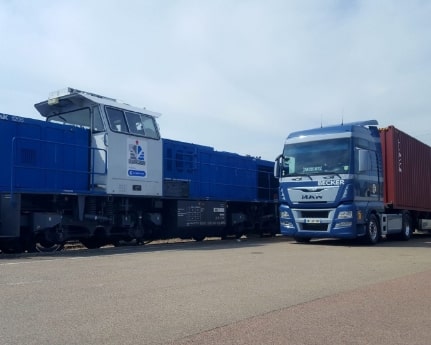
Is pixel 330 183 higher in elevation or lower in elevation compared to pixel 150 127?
lower

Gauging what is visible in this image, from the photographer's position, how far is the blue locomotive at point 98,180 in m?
12.4

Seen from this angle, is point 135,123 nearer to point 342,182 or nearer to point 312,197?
point 312,197

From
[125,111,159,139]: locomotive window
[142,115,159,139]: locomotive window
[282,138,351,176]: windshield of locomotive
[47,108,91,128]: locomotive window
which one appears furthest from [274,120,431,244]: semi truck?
[47,108,91,128]: locomotive window

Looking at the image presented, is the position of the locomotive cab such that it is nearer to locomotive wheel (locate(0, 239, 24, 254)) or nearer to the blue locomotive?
the blue locomotive

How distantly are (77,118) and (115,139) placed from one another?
4.99 feet

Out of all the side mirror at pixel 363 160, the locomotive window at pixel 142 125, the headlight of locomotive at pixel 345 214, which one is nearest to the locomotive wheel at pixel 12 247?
the locomotive window at pixel 142 125

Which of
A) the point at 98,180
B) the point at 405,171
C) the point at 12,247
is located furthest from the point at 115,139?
the point at 405,171

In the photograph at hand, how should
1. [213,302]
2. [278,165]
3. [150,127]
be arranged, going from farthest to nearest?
[278,165], [150,127], [213,302]

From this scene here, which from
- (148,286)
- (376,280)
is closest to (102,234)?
(148,286)

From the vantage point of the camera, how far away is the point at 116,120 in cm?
1448

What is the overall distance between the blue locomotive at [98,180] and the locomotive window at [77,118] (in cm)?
3

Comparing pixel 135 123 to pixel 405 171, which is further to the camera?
pixel 405 171

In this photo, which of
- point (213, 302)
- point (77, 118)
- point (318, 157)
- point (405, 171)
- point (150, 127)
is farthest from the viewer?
point (405, 171)

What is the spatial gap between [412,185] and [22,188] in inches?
567
